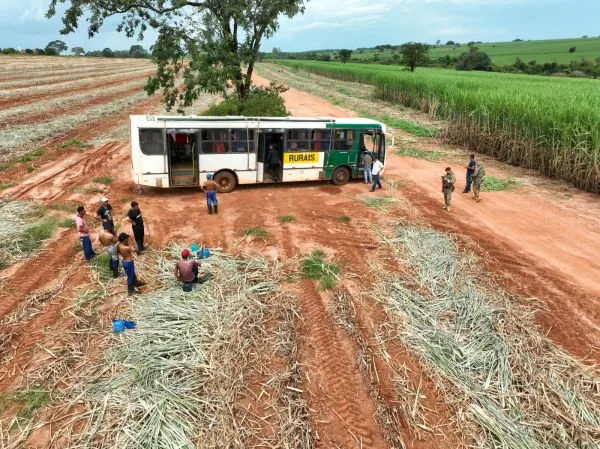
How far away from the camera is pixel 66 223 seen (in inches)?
489

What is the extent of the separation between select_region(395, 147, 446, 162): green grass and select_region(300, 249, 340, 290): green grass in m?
13.6

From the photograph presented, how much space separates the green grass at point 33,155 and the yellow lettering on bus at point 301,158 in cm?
1251

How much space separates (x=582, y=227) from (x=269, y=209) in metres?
10.5

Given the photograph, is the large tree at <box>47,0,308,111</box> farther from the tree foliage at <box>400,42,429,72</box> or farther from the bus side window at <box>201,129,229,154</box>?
the tree foliage at <box>400,42,429,72</box>

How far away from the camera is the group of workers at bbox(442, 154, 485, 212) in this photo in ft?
46.8

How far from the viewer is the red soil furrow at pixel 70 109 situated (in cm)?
2684

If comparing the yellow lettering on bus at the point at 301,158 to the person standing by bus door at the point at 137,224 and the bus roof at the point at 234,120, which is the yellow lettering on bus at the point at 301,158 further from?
the person standing by bus door at the point at 137,224

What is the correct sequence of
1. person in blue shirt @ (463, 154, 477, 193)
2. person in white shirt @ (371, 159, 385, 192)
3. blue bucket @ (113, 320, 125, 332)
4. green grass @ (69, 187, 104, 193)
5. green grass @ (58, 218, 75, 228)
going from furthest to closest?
person in white shirt @ (371, 159, 385, 192) → person in blue shirt @ (463, 154, 477, 193) → green grass @ (69, 187, 104, 193) → green grass @ (58, 218, 75, 228) → blue bucket @ (113, 320, 125, 332)

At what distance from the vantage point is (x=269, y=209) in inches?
568

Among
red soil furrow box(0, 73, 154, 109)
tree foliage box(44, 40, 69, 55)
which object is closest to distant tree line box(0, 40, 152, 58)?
tree foliage box(44, 40, 69, 55)

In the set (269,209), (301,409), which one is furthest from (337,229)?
(301,409)

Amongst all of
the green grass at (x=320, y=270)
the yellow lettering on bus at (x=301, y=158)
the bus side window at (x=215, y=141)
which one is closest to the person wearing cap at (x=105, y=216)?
the green grass at (x=320, y=270)

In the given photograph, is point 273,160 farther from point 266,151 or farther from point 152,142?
point 152,142

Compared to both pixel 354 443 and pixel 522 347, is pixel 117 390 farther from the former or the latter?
pixel 522 347
